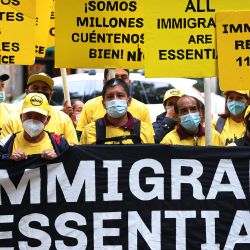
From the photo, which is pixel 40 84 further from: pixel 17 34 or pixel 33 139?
pixel 33 139

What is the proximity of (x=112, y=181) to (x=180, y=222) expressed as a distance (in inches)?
23.9

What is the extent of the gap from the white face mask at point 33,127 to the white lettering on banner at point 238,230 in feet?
5.51

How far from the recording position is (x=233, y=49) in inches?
258

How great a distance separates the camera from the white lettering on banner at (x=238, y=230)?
6.23 meters

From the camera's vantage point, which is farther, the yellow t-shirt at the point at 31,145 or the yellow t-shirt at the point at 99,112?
the yellow t-shirt at the point at 99,112

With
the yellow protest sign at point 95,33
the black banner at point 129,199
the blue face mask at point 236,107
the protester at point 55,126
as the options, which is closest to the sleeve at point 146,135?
the black banner at point 129,199

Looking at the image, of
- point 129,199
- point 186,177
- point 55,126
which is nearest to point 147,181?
point 129,199

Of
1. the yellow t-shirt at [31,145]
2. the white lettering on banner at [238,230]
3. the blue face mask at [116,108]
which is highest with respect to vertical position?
the blue face mask at [116,108]

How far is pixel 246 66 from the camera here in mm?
6570

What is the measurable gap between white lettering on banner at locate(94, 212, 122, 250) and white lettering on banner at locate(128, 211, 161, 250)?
93 mm

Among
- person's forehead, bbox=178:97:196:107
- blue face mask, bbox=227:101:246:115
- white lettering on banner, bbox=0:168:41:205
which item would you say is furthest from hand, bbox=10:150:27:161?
blue face mask, bbox=227:101:246:115

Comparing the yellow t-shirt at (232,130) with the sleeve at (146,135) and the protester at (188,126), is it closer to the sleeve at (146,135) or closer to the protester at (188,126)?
the protester at (188,126)

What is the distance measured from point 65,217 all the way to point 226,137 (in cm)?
232

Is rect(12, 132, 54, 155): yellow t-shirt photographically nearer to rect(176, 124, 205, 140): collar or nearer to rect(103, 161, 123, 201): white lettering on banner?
rect(103, 161, 123, 201): white lettering on banner
